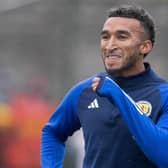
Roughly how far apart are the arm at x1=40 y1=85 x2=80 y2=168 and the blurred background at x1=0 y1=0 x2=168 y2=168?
16.5ft

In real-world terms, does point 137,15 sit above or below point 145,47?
above

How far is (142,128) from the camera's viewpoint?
378cm

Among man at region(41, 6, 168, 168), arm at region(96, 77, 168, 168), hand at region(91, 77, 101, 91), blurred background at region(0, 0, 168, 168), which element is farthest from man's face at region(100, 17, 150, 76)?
blurred background at region(0, 0, 168, 168)

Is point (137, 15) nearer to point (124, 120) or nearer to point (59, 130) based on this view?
point (124, 120)

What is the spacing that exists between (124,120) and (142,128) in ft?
0.47

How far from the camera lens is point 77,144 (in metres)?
8.74

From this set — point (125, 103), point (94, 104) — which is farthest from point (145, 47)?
point (125, 103)

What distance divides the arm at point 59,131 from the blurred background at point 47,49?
502cm

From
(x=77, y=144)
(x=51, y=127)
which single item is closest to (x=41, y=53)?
(x=77, y=144)

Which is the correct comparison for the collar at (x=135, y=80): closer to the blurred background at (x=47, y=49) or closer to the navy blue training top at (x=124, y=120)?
the navy blue training top at (x=124, y=120)

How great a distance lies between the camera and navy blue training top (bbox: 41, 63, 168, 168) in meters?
3.81

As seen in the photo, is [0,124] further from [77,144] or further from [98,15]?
[98,15]

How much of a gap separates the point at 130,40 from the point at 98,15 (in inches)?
275

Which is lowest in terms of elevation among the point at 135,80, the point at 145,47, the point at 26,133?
the point at 26,133
